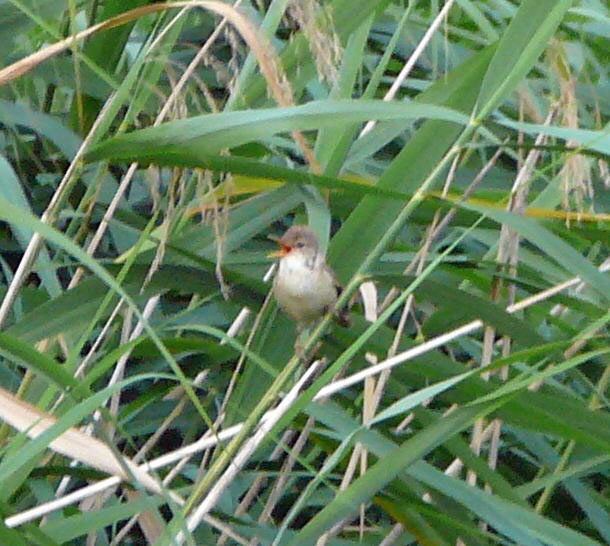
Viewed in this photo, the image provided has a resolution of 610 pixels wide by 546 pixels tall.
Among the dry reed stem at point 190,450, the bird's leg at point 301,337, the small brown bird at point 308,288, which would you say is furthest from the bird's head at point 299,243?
the dry reed stem at point 190,450

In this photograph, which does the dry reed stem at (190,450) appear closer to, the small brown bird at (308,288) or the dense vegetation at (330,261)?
the dense vegetation at (330,261)

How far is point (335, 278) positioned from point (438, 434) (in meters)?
0.36

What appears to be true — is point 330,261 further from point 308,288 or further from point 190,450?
point 190,450

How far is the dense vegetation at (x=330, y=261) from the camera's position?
1.41m

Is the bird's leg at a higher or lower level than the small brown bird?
lower

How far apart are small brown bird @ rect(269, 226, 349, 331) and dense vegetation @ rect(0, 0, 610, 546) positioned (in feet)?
0.09

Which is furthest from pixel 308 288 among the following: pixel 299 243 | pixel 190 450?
pixel 190 450

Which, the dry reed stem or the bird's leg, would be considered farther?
the bird's leg

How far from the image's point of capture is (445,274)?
2057mm

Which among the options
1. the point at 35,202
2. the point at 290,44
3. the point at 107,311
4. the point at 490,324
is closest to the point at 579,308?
the point at 490,324

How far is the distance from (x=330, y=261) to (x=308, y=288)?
0.05 m

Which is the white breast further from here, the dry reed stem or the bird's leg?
the dry reed stem

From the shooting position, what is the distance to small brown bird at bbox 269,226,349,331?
1.72m

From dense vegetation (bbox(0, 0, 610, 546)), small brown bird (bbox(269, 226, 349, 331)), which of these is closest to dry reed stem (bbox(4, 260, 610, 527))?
dense vegetation (bbox(0, 0, 610, 546))
